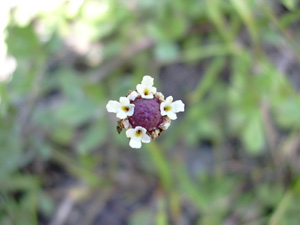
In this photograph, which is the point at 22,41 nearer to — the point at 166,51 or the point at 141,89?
the point at 166,51

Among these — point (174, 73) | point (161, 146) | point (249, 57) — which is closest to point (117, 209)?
point (161, 146)

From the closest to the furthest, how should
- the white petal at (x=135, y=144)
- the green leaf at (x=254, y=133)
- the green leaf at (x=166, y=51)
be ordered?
the white petal at (x=135, y=144), the green leaf at (x=254, y=133), the green leaf at (x=166, y=51)

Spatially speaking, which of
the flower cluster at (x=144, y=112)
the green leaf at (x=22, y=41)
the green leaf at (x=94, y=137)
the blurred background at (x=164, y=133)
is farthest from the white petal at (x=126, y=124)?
the green leaf at (x=22, y=41)

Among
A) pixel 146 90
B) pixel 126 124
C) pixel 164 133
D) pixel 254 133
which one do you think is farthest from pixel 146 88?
pixel 164 133

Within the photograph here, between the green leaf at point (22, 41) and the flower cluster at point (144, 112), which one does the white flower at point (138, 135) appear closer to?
the flower cluster at point (144, 112)

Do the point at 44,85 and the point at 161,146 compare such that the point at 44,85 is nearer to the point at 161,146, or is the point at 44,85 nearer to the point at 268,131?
the point at 161,146

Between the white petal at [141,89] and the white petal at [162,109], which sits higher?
the white petal at [141,89]

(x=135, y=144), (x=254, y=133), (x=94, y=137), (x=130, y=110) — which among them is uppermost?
(x=94, y=137)
